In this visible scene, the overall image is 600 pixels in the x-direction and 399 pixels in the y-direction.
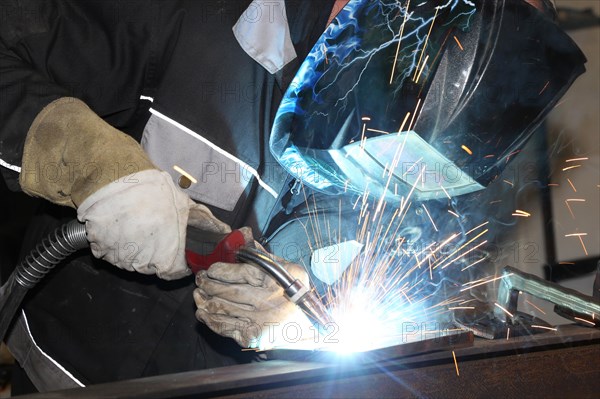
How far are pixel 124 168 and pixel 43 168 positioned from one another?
202mm

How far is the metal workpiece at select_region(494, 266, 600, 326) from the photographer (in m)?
1.47

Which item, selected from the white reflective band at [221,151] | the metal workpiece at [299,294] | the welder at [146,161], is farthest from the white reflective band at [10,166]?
the metal workpiece at [299,294]

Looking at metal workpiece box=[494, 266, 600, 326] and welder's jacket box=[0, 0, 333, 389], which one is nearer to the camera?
metal workpiece box=[494, 266, 600, 326]

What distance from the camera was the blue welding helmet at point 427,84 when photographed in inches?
61.0

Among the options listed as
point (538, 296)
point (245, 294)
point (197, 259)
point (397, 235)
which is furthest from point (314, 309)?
point (397, 235)

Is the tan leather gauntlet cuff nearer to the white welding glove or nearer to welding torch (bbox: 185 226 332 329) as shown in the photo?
the white welding glove

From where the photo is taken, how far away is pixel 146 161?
4.78ft

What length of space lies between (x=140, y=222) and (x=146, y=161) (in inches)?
6.0

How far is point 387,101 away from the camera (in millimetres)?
1569

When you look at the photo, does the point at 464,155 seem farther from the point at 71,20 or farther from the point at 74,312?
the point at 74,312

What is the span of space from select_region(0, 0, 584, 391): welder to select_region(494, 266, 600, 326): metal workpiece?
52cm

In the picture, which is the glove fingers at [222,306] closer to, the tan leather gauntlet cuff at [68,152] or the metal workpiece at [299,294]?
the metal workpiece at [299,294]

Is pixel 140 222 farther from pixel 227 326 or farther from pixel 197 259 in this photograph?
pixel 227 326

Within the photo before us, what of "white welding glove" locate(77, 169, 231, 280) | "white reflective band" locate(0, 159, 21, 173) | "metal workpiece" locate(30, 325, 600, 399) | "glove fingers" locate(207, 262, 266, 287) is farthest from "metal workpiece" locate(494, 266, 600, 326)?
"white reflective band" locate(0, 159, 21, 173)
